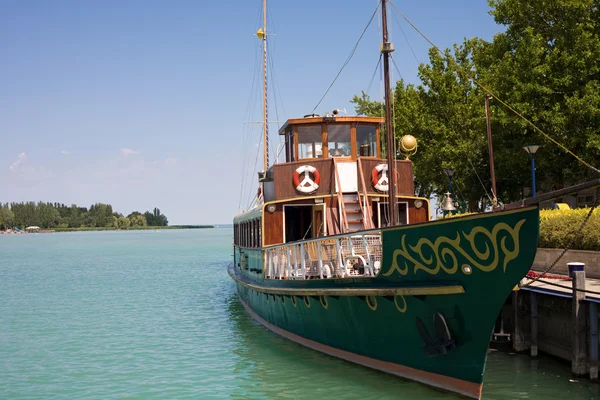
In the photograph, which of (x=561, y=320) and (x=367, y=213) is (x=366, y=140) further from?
(x=561, y=320)

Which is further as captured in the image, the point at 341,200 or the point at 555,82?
the point at 555,82

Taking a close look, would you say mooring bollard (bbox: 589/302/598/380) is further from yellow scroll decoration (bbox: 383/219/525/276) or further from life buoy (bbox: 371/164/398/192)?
life buoy (bbox: 371/164/398/192)

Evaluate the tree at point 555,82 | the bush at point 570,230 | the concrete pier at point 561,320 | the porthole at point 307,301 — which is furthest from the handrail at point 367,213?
the tree at point 555,82

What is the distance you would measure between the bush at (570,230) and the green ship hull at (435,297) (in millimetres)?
6629

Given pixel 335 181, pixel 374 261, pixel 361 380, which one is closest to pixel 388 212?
pixel 335 181

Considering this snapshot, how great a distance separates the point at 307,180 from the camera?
17641 mm

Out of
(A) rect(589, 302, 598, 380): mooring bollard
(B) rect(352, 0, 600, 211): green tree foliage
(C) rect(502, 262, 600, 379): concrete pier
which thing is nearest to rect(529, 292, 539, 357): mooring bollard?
(C) rect(502, 262, 600, 379): concrete pier

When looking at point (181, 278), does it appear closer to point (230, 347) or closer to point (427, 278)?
point (230, 347)

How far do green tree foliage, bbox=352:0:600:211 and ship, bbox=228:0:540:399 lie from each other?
11.8 m

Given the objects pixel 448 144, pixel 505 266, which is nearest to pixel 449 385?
pixel 505 266

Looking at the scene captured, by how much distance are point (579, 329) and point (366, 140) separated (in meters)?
7.98

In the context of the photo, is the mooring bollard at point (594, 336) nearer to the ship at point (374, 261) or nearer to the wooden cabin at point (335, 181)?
the ship at point (374, 261)

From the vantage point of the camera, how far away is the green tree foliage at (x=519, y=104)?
3020cm

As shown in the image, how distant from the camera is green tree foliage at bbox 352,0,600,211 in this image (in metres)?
30.2
